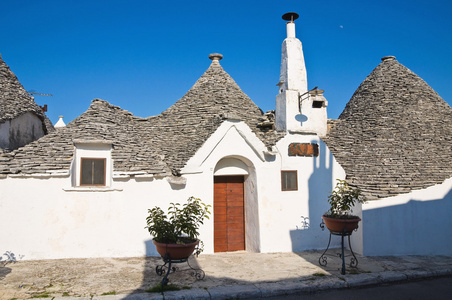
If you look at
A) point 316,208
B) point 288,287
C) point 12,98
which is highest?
point 12,98

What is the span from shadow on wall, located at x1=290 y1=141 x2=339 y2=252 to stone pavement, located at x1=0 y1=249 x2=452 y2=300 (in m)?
0.93

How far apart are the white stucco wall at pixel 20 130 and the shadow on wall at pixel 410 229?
40.9 feet

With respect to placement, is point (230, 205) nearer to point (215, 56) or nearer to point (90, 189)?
point (90, 189)

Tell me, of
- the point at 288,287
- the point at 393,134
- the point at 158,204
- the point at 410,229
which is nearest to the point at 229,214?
the point at 158,204

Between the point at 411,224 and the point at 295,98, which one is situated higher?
the point at 295,98

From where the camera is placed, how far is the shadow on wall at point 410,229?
10.2 metres

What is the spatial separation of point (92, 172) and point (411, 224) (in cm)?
1020

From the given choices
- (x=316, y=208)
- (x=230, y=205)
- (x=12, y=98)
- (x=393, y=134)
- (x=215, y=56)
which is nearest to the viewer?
(x=316, y=208)

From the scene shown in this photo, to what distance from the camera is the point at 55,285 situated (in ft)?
23.0

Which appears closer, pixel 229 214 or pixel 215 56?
pixel 229 214

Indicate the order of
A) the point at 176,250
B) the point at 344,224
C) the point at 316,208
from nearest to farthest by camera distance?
the point at 176,250, the point at 344,224, the point at 316,208

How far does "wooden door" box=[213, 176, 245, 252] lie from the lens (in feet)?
36.8

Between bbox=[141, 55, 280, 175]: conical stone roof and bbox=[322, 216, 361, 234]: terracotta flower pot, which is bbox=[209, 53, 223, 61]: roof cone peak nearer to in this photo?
bbox=[141, 55, 280, 175]: conical stone roof

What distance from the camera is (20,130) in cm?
1281
